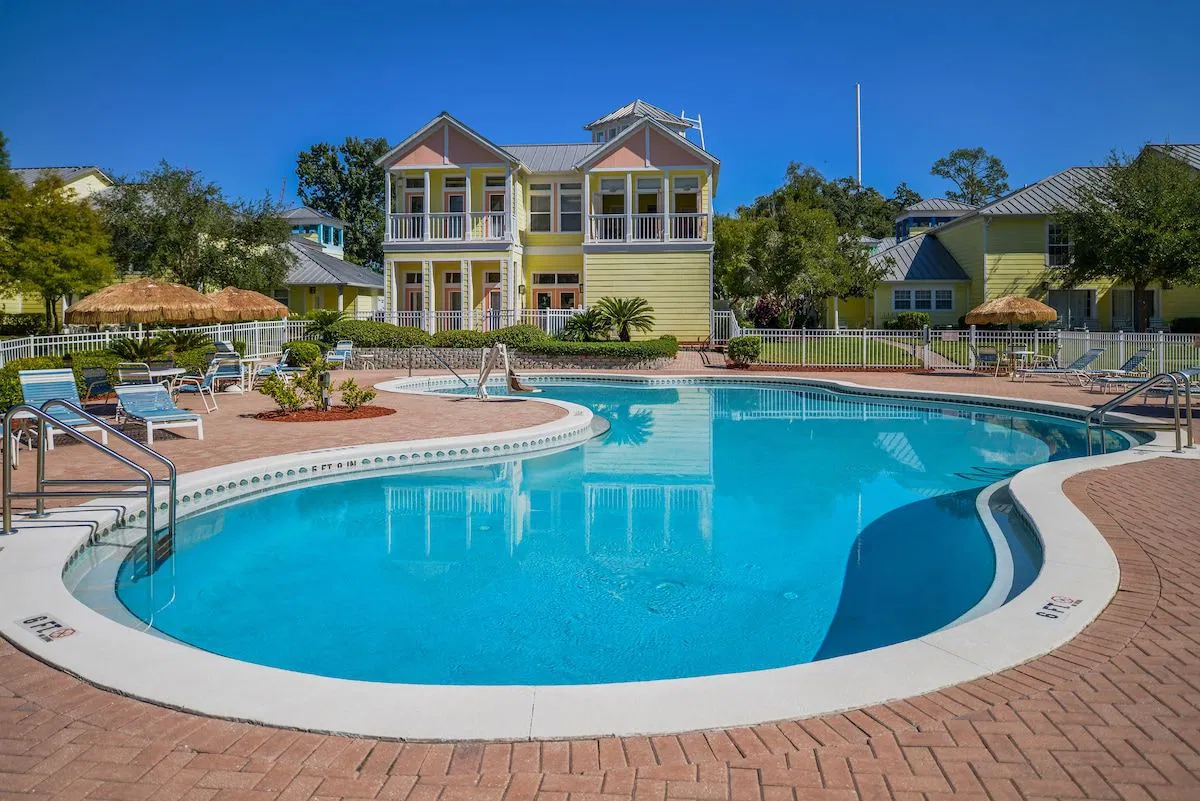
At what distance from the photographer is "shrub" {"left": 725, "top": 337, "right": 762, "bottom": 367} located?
2527cm

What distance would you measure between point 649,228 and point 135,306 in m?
19.7

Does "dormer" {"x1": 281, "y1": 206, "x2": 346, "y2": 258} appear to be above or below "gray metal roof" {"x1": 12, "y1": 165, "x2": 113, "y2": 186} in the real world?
below

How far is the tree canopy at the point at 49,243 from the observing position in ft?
87.8

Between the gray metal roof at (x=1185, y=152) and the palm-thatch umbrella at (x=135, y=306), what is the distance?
33927mm

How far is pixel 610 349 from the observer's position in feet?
85.3

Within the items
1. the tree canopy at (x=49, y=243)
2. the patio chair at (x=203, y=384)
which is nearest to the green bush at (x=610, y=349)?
the patio chair at (x=203, y=384)

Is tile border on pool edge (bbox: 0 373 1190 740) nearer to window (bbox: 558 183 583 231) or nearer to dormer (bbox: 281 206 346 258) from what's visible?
window (bbox: 558 183 583 231)

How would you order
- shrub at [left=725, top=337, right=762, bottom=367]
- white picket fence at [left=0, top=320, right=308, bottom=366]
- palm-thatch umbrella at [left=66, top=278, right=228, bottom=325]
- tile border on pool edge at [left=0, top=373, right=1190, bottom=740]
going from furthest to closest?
shrub at [left=725, top=337, right=762, bottom=367], white picket fence at [left=0, top=320, right=308, bottom=366], palm-thatch umbrella at [left=66, top=278, right=228, bottom=325], tile border on pool edge at [left=0, top=373, right=1190, bottom=740]

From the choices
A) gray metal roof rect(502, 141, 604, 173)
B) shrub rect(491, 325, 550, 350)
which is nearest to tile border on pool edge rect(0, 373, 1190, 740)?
shrub rect(491, 325, 550, 350)

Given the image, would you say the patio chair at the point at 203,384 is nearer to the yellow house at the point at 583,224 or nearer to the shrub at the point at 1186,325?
the yellow house at the point at 583,224

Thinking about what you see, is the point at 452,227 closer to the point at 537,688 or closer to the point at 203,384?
the point at 203,384

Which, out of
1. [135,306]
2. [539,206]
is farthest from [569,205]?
[135,306]

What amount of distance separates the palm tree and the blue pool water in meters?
15.8

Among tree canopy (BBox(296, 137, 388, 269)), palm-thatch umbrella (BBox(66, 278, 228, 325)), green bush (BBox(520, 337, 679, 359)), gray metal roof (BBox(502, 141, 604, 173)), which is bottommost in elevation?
green bush (BBox(520, 337, 679, 359))
